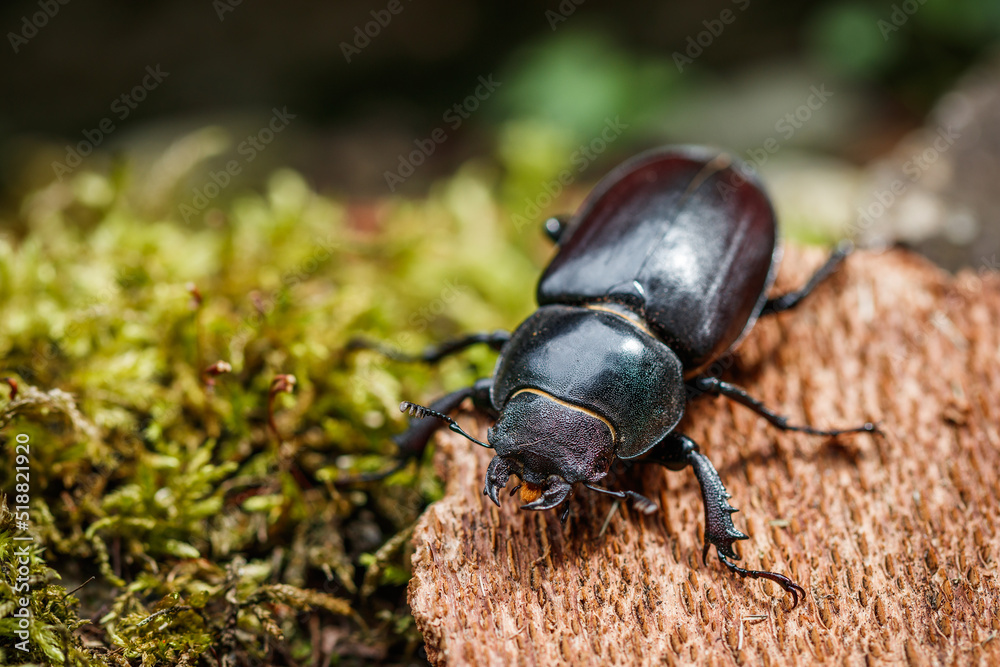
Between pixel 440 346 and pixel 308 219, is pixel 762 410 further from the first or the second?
pixel 308 219

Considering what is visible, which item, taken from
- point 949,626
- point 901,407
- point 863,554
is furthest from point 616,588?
point 901,407

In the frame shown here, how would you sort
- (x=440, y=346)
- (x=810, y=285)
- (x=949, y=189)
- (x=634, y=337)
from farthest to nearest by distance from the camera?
(x=949, y=189) < (x=810, y=285) < (x=440, y=346) < (x=634, y=337)

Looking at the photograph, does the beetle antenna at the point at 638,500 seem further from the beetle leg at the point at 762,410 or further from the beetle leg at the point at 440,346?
the beetle leg at the point at 440,346

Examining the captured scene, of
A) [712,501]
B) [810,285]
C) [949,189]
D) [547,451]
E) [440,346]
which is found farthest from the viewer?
[949,189]

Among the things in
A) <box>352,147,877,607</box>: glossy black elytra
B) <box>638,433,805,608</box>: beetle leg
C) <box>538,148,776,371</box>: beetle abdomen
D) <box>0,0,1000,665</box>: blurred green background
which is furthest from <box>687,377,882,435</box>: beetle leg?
<box>0,0,1000,665</box>: blurred green background

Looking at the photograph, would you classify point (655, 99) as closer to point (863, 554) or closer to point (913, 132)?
point (913, 132)

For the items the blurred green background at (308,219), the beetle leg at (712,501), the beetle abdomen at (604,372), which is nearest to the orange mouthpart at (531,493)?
the beetle abdomen at (604,372)

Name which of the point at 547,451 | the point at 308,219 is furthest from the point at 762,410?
the point at 308,219
